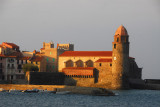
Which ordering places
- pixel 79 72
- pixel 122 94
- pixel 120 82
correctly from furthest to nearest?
1. pixel 79 72
2. pixel 120 82
3. pixel 122 94

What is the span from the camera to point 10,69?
11050 centimetres

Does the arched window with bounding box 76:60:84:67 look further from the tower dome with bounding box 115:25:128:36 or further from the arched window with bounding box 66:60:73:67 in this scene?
the tower dome with bounding box 115:25:128:36

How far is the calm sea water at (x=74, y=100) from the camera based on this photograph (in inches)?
2936

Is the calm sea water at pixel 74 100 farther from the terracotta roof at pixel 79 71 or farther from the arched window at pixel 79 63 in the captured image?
the arched window at pixel 79 63

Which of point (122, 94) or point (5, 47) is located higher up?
point (5, 47)

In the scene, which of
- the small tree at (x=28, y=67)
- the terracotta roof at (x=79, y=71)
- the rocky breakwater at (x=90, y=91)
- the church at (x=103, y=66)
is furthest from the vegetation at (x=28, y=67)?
the rocky breakwater at (x=90, y=91)

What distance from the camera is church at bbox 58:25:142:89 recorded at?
10125 centimetres

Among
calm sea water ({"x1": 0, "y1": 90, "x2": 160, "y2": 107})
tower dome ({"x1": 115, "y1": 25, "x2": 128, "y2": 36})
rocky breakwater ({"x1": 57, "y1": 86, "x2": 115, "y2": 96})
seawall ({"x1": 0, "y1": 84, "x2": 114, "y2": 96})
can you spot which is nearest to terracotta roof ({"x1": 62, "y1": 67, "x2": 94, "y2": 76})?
tower dome ({"x1": 115, "y1": 25, "x2": 128, "y2": 36})

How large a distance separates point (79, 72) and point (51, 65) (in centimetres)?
1476

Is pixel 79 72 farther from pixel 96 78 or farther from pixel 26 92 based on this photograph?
pixel 26 92

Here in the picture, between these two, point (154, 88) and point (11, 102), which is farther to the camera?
point (154, 88)

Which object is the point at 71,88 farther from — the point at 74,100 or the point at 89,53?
the point at 89,53

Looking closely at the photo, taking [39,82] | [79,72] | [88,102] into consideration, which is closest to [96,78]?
[79,72]

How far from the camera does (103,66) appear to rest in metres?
105
